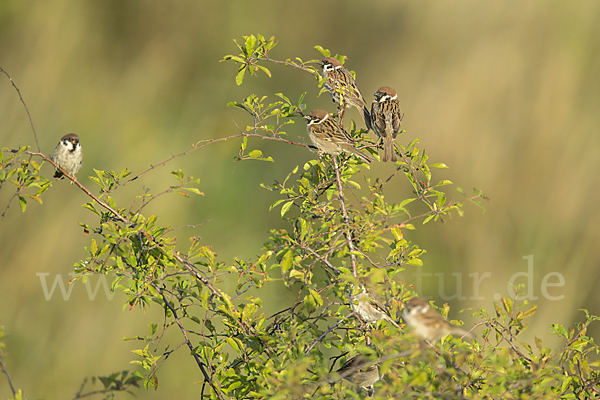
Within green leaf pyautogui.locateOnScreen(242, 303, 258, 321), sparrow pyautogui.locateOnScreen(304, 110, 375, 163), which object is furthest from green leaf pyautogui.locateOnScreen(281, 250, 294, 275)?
sparrow pyautogui.locateOnScreen(304, 110, 375, 163)

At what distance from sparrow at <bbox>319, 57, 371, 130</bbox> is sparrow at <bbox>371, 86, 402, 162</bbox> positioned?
0.09m

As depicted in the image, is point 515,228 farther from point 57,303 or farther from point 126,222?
point 57,303

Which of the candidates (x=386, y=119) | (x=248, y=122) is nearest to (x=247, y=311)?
(x=386, y=119)

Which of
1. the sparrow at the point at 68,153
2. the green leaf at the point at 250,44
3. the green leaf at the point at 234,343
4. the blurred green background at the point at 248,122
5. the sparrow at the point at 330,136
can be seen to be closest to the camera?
the green leaf at the point at 234,343

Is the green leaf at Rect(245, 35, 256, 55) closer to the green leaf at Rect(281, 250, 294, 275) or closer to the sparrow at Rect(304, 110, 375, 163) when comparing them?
the sparrow at Rect(304, 110, 375, 163)

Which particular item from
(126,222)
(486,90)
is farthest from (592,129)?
(126,222)

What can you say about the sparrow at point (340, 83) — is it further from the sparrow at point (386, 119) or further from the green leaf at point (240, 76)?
the green leaf at point (240, 76)

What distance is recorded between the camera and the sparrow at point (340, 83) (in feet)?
10.6

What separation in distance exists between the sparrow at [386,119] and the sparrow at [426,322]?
112 cm

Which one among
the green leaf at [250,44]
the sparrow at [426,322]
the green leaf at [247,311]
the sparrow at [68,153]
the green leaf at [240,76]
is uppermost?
the sparrow at [68,153]

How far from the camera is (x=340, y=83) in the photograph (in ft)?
11.2

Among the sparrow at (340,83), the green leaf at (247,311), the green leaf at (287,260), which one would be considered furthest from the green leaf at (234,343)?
the sparrow at (340,83)

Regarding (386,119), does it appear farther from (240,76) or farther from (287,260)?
(287,260)

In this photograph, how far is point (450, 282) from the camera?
5.41 m
